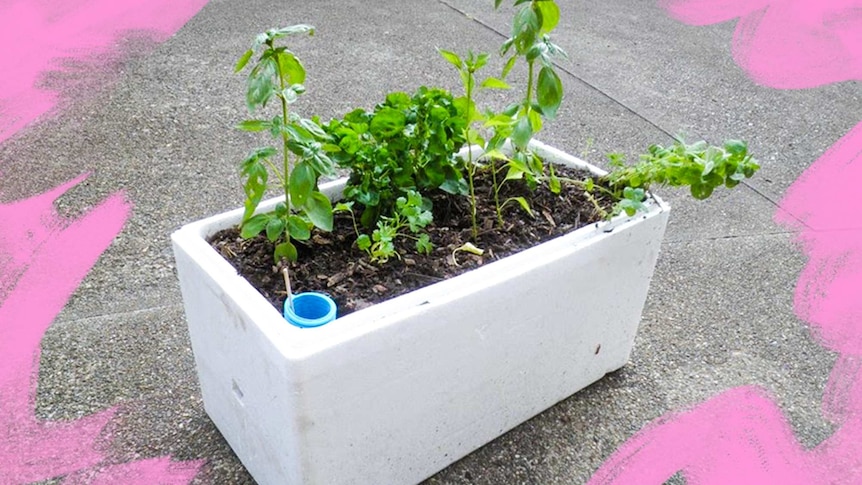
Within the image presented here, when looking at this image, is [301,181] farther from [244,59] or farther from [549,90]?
[549,90]

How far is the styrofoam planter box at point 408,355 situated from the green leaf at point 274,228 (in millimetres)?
92

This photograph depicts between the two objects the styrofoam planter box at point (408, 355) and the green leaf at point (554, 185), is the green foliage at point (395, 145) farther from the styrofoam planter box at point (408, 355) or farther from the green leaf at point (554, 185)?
the green leaf at point (554, 185)

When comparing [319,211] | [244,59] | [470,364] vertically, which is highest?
[244,59]

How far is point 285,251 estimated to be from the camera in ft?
4.27

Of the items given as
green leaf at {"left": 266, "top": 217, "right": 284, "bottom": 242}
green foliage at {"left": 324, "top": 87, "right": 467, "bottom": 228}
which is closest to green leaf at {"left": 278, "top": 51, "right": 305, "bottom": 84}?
green foliage at {"left": 324, "top": 87, "right": 467, "bottom": 228}

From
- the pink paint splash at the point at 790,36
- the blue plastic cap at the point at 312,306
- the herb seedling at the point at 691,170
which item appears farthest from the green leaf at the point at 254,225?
the pink paint splash at the point at 790,36

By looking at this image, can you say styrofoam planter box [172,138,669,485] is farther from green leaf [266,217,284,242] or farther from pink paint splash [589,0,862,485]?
pink paint splash [589,0,862,485]

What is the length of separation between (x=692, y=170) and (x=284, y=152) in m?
0.76

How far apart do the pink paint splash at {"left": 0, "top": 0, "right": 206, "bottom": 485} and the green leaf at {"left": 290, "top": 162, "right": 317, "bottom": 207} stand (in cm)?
60

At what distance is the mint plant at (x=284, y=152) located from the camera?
3.84ft

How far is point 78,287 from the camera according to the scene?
1.88 m

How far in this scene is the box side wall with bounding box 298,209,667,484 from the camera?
3.83 feet

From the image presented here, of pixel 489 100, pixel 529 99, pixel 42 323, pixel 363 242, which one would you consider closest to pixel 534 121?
pixel 529 99

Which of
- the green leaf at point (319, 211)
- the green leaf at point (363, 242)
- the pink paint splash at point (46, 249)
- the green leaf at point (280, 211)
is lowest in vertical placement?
the pink paint splash at point (46, 249)
